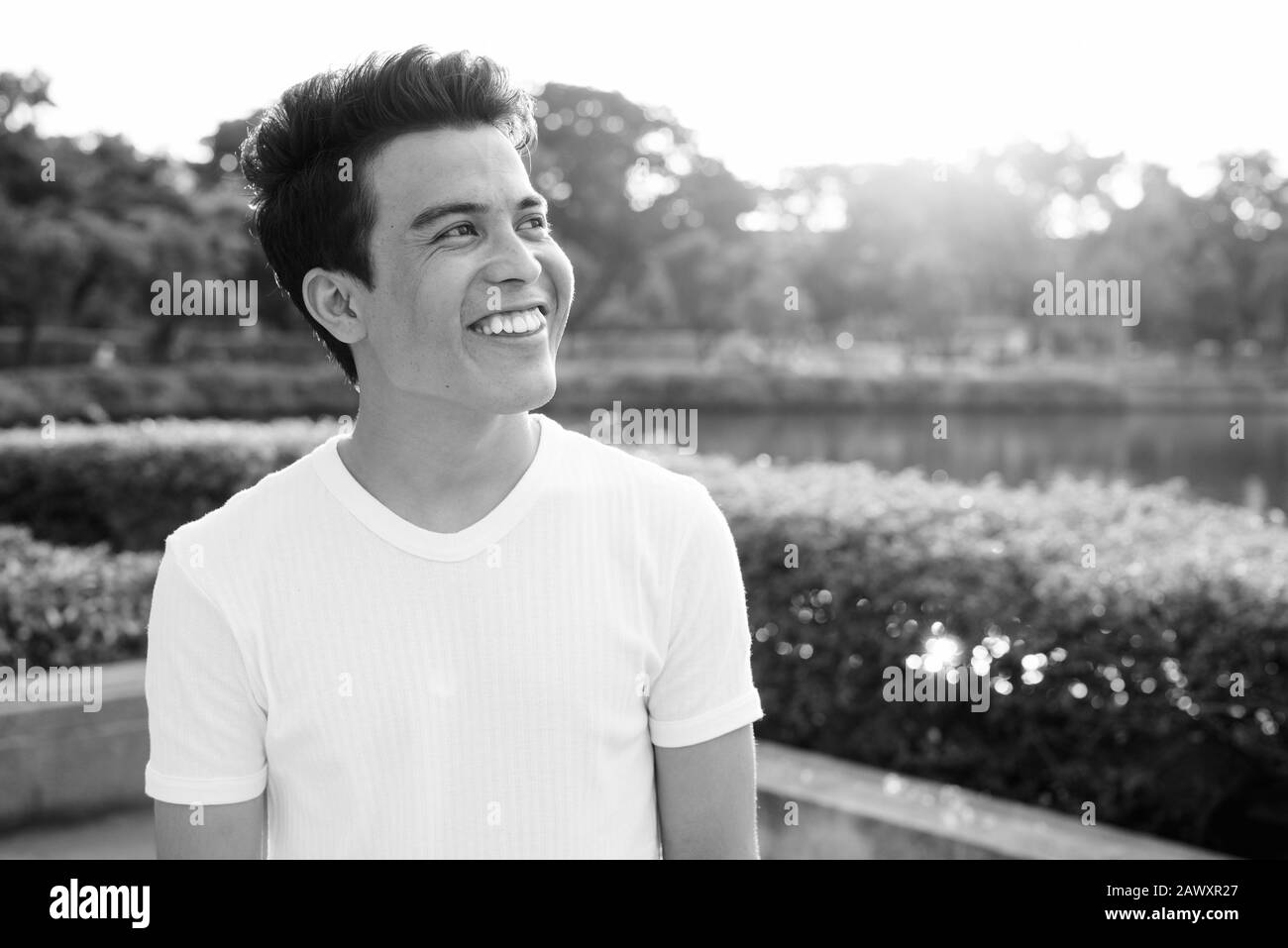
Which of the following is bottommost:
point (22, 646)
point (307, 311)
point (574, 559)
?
point (22, 646)

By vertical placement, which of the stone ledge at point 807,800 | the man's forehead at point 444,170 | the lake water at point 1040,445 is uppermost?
the man's forehead at point 444,170

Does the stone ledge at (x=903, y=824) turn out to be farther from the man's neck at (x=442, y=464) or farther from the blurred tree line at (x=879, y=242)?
the blurred tree line at (x=879, y=242)

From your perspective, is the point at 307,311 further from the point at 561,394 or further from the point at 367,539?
the point at 561,394

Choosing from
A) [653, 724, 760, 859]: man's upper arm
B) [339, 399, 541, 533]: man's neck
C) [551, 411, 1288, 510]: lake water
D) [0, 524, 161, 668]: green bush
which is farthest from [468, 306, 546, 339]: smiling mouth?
[551, 411, 1288, 510]: lake water

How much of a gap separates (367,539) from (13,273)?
2438cm

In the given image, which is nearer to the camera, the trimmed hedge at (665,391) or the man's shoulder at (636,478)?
the man's shoulder at (636,478)

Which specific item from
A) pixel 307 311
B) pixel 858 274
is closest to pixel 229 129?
pixel 858 274

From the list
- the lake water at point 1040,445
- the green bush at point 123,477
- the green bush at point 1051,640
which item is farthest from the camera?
the lake water at point 1040,445

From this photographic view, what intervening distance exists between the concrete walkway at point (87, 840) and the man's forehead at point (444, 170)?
2.65 m

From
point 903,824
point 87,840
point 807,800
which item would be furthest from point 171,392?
point 903,824

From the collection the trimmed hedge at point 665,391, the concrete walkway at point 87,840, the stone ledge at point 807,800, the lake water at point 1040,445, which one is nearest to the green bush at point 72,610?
the stone ledge at point 807,800

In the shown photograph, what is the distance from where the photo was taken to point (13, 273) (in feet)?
75.0

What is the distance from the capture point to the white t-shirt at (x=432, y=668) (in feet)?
4.46
